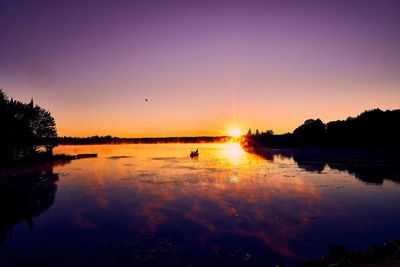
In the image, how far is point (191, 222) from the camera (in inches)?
930

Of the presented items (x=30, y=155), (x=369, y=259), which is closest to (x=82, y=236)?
(x=369, y=259)

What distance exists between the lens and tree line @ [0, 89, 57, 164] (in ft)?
207

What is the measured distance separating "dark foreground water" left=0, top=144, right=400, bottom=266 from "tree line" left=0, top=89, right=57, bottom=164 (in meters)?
27.2

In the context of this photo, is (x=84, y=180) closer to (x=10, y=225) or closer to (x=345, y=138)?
(x=10, y=225)

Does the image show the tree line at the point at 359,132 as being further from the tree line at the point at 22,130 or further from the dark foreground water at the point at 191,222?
the tree line at the point at 22,130

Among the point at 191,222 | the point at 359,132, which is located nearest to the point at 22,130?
the point at 191,222

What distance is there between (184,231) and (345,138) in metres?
125

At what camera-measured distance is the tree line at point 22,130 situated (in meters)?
63.1

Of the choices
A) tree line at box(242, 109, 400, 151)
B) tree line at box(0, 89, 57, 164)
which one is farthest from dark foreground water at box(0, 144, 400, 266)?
tree line at box(242, 109, 400, 151)

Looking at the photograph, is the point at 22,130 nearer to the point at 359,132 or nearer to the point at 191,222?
the point at 191,222

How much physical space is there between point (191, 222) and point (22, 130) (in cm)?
5975

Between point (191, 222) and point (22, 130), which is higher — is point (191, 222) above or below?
below

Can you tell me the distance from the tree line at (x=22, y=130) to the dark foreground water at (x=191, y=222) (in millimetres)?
27244

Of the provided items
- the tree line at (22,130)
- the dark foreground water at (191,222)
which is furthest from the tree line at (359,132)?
the tree line at (22,130)
